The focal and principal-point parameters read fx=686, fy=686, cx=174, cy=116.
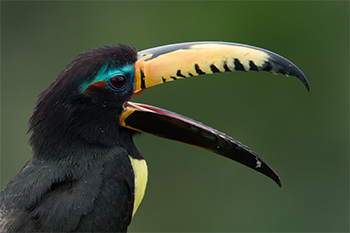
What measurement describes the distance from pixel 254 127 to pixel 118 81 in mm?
2453

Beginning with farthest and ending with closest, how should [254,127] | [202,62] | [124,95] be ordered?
1. [254,127]
2. [124,95]
3. [202,62]

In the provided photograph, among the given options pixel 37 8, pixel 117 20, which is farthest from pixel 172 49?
pixel 37 8

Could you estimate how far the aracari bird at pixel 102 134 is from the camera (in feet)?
7.93

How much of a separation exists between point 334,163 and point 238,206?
74 cm

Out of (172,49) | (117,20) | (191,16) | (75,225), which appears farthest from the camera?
(117,20)

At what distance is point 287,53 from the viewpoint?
5043 millimetres

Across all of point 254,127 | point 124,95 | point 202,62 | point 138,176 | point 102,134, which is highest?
point 202,62

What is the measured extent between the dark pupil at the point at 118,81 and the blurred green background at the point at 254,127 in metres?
2.23

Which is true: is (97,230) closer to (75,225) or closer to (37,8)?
(75,225)

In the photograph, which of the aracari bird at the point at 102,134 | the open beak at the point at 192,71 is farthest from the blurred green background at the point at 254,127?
the aracari bird at the point at 102,134

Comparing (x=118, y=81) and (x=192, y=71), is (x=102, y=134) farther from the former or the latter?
(x=192, y=71)

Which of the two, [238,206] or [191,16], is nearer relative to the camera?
[238,206]

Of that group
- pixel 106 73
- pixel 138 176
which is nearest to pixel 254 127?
pixel 138 176

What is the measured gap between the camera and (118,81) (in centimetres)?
261
